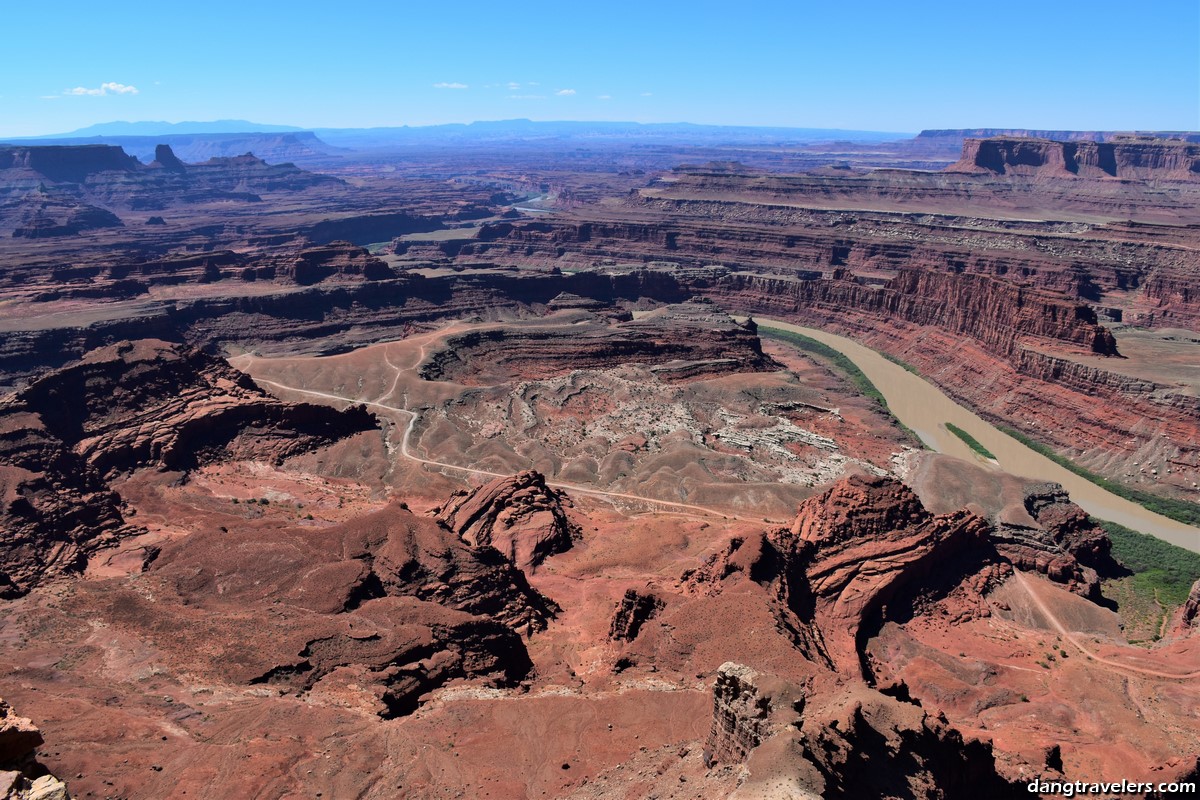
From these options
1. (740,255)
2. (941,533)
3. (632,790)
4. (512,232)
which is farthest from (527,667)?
(512,232)

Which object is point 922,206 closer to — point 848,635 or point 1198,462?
point 1198,462

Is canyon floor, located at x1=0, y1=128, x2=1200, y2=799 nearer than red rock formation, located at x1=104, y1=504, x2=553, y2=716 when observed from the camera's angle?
Yes

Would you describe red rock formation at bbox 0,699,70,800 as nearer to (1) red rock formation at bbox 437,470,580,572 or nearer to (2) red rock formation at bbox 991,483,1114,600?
(1) red rock formation at bbox 437,470,580,572

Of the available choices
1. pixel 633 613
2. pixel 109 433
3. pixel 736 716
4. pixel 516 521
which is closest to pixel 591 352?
pixel 516 521

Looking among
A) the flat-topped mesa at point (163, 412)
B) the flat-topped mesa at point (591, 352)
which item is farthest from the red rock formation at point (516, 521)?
the flat-topped mesa at point (591, 352)

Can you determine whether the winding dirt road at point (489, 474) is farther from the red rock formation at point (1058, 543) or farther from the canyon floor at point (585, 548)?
the red rock formation at point (1058, 543)

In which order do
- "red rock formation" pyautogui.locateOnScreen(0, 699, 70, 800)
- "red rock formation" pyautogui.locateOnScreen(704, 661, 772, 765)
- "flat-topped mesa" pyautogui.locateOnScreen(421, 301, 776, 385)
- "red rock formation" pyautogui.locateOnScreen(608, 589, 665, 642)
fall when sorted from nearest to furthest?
"red rock formation" pyautogui.locateOnScreen(0, 699, 70, 800), "red rock formation" pyautogui.locateOnScreen(704, 661, 772, 765), "red rock formation" pyautogui.locateOnScreen(608, 589, 665, 642), "flat-topped mesa" pyautogui.locateOnScreen(421, 301, 776, 385)

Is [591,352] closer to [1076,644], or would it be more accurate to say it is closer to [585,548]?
[585,548]

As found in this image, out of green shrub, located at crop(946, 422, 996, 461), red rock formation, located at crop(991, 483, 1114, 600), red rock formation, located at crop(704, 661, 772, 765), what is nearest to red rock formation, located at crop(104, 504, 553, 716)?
red rock formation, located at crop(704, 661, 772, 765)
